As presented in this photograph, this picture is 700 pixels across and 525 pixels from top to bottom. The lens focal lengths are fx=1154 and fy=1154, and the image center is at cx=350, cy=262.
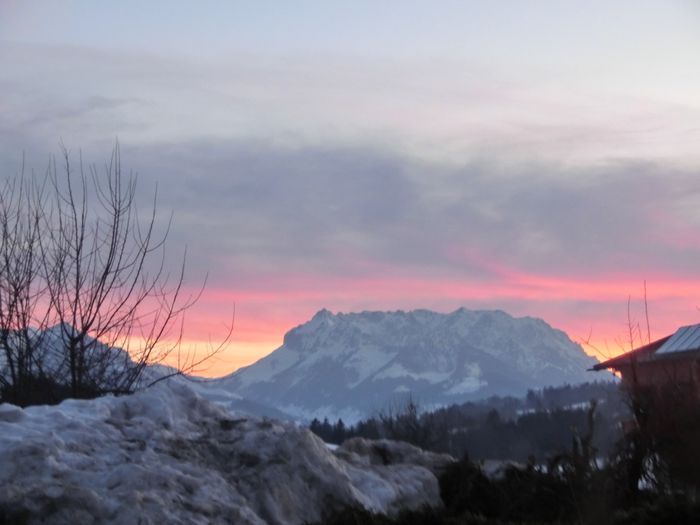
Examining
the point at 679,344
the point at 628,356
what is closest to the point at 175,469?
the point at 628,356

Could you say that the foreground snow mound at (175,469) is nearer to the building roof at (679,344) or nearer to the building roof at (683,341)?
the building roof at (679,344)

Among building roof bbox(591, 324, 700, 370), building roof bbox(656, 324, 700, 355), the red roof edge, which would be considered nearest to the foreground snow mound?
the red roof edge

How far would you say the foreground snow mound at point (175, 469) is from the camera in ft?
19.7

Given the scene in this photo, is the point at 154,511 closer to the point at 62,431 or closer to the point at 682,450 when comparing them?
the point at 62,431

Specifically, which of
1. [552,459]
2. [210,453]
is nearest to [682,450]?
[552,459]

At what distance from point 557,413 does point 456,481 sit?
26839 mm

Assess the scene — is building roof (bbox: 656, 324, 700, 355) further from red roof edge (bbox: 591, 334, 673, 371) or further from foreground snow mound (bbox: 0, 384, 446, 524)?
foreground snow mound (bbox: 0, 384, 446, 524)

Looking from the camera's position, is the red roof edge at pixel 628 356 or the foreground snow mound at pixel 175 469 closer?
the foreground snow mound at pixel 175 469

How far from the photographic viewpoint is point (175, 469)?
6.57m

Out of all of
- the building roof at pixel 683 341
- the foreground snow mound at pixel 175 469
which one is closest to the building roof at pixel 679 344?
the building roof at pixel 683 341

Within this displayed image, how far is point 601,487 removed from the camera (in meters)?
7.28

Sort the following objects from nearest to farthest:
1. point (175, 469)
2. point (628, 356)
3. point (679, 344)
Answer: point (175, 469), point (628, 356), point (679, 344)

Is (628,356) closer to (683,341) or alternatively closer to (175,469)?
(175,469)

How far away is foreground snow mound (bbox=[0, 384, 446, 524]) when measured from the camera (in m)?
6.01
